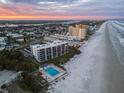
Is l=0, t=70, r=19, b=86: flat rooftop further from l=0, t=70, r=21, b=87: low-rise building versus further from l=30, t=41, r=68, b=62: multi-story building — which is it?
l=30, t=41, r=68, b=62: multi-story building

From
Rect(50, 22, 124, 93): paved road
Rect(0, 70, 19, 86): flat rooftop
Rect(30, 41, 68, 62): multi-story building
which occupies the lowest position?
Rect(50, 22, 124, 93): paved road

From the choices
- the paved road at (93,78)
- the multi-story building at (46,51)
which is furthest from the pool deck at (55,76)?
the multi-story building at (46,51)

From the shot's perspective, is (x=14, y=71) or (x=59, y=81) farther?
(x=14, y=71)

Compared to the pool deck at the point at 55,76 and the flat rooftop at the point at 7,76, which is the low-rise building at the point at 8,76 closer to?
the flat rooftop at the point at 7,76

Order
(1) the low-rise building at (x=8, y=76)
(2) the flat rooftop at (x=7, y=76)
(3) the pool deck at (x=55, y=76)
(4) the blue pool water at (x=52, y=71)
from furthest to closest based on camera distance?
(4) the blue pool water at (x=52, y=71) → (3) the pool deck at (x=55, y=76) → (2) the flat rooftop at (x=7, y=76) → (1) the low-rise building at (x=8, y=76)

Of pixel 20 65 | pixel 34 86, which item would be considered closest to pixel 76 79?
pixel 34 86

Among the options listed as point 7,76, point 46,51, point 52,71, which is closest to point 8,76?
point 7,76

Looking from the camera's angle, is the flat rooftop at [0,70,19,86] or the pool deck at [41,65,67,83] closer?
the flat rooftop at [0,70,19,86]

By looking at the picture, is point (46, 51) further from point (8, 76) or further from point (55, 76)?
point (8, 76)

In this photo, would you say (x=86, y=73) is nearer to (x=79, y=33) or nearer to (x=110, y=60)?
(x=110, y=60)

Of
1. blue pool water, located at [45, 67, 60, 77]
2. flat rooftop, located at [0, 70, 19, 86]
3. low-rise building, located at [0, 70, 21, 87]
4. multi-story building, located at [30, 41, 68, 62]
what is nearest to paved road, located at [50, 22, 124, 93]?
blue pool water, located at [45, 67, 60, 77]

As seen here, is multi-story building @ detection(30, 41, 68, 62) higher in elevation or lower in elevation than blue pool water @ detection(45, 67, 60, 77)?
higher
